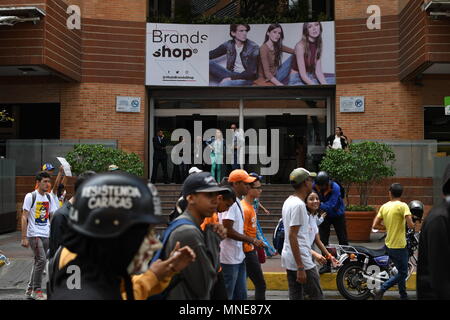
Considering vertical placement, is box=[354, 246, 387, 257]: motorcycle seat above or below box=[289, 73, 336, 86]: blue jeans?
below

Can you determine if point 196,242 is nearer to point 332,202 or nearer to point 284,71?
point 332,202

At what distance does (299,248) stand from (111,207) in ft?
12.0

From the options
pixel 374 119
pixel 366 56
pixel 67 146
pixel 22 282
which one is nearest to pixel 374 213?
pixel 374 119

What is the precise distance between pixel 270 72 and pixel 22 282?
40.7 ft

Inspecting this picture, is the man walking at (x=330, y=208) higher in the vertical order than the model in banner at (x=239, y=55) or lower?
lower

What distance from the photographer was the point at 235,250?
5.57m

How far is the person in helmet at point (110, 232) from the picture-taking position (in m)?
1.98

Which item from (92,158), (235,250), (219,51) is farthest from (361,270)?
(219,51)

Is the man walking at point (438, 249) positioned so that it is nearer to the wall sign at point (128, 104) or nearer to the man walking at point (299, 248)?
the man walking at point (299, 248)

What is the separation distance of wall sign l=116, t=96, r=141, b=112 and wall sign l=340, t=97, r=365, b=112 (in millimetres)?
7187

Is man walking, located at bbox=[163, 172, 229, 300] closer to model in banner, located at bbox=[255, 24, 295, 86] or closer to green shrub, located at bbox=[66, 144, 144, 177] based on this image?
green shrub, located at bbox=[66, 144, 144, 177]

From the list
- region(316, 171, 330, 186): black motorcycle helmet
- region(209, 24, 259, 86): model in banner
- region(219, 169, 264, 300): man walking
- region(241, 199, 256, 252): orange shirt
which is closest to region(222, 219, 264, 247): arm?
region(219, 169, 264, 300): man walking

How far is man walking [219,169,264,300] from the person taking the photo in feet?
18.0

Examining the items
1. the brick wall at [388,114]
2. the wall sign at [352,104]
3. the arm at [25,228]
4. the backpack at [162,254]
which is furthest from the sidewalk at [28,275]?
the wall sign at [352,104]
